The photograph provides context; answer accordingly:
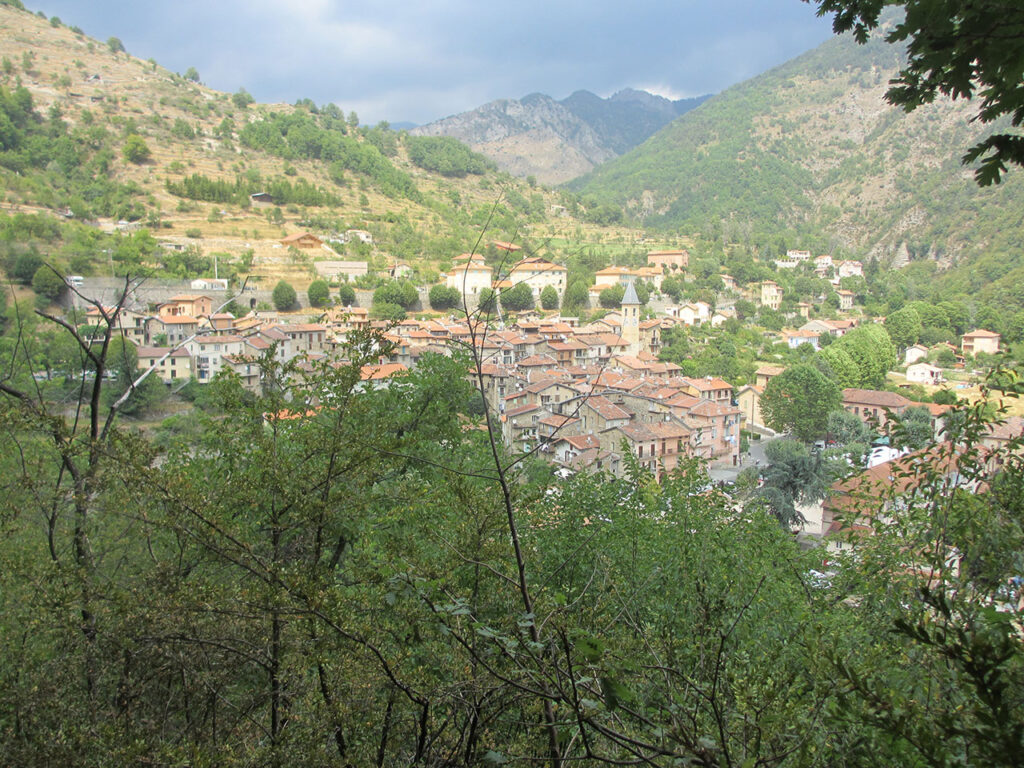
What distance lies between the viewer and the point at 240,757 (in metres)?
1.49

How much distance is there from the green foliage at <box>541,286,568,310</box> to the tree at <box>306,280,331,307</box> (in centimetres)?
1215

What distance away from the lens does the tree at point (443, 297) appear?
111 feet

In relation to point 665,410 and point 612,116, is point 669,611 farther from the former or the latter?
point 612,116

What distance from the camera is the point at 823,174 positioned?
76750 millimetres

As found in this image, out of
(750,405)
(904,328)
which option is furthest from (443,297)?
(904,328)

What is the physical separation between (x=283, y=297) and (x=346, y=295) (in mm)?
2974

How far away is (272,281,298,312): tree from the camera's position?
29766 millimetres

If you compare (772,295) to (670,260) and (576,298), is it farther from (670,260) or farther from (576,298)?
(576,298)

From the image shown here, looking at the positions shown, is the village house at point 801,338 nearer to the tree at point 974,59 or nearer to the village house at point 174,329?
the village house at point 174,329

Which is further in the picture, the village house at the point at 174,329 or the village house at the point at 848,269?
the village house at the point at 848,269

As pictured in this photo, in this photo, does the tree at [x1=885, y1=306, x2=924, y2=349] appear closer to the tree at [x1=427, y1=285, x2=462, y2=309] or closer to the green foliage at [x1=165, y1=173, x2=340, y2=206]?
the tree at [x1=427, y1=285, x2=462, y2=309]

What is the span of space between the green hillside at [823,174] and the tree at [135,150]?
141ft

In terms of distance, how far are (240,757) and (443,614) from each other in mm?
642

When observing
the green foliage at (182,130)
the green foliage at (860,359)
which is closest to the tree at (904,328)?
the green foliage at (860,359)
